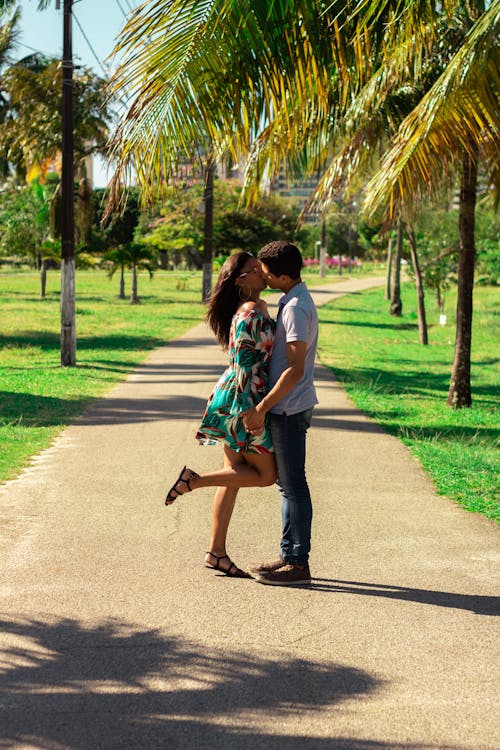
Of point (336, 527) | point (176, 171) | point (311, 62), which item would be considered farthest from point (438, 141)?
point (336, 527)

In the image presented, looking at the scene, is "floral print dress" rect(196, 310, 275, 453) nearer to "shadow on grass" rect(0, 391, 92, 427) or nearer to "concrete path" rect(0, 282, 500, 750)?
"concrete path" rect(0, 282, 500, 750)

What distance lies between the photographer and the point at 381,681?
4.23 m

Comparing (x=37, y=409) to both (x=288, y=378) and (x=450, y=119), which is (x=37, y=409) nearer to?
(x=450, y=119)

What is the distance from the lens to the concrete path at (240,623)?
380cm

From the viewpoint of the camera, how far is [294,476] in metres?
5.57

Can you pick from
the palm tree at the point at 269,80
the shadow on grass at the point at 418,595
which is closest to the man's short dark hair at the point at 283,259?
the shadow on grass at the point at 418,595

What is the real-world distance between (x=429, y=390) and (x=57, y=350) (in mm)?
8407

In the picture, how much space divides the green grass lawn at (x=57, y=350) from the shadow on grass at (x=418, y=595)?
373 centimetres

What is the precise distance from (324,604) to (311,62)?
479cm

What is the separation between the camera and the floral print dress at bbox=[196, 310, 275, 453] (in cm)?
547

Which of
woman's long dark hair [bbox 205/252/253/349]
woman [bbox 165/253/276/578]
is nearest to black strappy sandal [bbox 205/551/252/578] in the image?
woman [bbox 165/253/276/578]

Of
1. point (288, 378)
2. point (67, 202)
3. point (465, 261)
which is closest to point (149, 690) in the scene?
point (288, 378)

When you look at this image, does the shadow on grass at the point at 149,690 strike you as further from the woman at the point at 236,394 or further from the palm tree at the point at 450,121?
the palm tree at the point at 450,121

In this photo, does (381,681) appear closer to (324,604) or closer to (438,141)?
(324,604)
